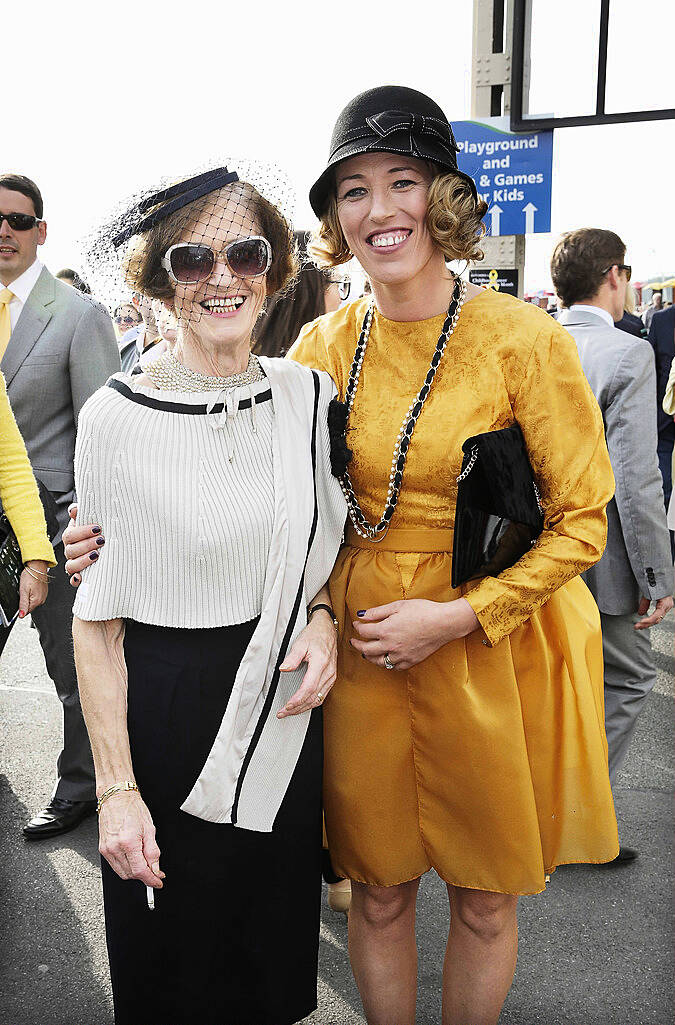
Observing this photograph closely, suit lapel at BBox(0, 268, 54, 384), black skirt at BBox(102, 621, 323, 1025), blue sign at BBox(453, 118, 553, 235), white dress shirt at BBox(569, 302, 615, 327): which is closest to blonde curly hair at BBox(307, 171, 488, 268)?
black skirt at BBox(102, 621, 323, 1025)

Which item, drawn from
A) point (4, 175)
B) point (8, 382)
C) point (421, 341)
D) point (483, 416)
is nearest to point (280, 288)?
point (421, 341)

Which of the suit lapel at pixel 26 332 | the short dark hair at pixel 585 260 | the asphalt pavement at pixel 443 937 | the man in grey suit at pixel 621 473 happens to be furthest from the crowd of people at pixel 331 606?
the short dark hair at pixel 585 260

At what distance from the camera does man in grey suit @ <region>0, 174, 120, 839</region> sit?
11.0 ft

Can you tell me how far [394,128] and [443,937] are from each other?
241cm

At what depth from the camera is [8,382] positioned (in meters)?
3.35

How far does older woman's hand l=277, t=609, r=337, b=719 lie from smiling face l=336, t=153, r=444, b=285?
0.75 meters

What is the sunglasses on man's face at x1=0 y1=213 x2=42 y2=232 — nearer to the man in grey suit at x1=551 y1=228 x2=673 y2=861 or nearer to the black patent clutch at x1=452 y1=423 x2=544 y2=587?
the man in grey suit at x1=551 y1=228 x2=673 y2=861

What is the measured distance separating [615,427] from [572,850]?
5.30ft

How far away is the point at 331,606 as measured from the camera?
1.91 metres

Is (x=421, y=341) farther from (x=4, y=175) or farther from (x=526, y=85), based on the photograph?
(x=526, y=85)

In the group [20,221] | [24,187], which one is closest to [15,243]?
[20,221]

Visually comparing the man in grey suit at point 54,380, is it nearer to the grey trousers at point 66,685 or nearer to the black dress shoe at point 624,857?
the grey trousers at point 66,685

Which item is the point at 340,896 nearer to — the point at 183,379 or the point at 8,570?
the point at 8,570

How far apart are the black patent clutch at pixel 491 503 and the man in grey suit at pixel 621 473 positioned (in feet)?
3.95
